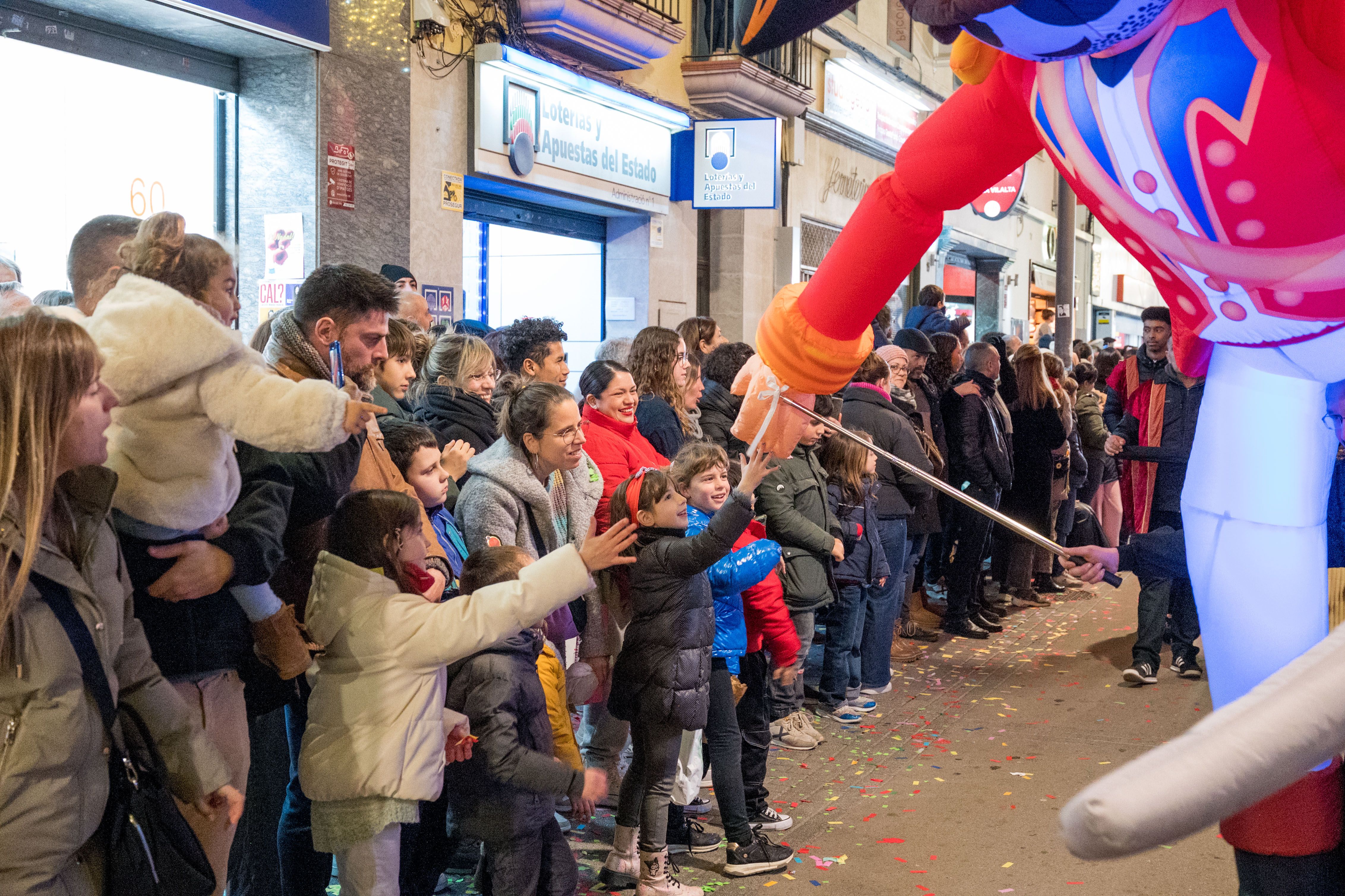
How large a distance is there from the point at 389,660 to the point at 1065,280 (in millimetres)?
12033

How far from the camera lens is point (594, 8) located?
31.8 ft

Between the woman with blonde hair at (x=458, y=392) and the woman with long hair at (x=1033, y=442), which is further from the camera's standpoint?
the woman with long hair at (x=1033, y=442)

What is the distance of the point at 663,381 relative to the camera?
5867mm

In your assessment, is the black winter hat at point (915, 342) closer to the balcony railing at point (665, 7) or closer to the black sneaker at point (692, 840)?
the black sneaker at point (692, 840)

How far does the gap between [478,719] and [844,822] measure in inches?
79.1

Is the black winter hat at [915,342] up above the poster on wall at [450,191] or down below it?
below

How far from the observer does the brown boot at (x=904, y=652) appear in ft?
23.9

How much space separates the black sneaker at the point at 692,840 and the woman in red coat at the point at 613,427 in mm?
1301

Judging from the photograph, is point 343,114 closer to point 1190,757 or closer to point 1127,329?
point 1190,757

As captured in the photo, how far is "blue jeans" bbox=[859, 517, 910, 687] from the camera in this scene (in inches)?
251

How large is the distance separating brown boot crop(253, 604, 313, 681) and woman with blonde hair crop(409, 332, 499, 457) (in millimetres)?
1945

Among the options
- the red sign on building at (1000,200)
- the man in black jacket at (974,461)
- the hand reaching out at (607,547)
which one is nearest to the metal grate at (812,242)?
the red sign on building at (1000,200)

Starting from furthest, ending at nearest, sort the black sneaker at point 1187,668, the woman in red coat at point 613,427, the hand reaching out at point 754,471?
the black sneaker at point 1187,668 → the woman in red coat at point 613,427 → the hand reaching out at point 754,471

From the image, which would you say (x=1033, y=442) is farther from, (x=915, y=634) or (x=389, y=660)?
(x=389, y=660)
